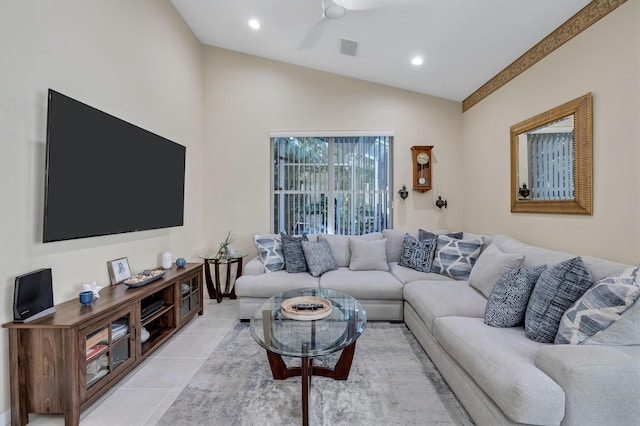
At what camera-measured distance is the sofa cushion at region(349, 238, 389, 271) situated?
11.4ft

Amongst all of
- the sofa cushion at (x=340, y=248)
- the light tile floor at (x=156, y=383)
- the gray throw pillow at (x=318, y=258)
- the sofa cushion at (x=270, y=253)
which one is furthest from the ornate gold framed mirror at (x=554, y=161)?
the light tile floor at (x=156, y=383)

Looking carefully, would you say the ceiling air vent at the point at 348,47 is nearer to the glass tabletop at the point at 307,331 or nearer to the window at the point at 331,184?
the window at the point at 331,184

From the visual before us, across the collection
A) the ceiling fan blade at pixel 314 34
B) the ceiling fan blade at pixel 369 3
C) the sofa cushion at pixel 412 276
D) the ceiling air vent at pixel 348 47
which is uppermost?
the ceiling fan blade at pixel 314 34

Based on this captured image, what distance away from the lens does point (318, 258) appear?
337cm

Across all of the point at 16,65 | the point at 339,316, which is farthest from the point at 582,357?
the point at 16,65

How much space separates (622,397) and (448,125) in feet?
12.0

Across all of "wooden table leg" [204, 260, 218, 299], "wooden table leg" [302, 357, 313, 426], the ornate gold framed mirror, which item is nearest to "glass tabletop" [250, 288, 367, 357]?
"wooden table leg" [302, 357, 313, 426]

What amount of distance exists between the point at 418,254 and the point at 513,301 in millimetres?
1527

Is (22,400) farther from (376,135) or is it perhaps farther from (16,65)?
(376,135)

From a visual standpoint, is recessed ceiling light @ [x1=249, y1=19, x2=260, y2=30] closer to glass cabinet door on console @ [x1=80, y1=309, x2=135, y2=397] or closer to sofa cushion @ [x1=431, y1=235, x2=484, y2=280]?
glass cabinet door on console @ [x1=80, y1=309, x2=135, y2=397]

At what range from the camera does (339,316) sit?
206cm

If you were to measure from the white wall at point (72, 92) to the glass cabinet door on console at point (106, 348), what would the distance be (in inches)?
14.8

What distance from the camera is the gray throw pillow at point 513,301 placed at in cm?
187

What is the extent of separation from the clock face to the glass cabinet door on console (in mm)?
3723
